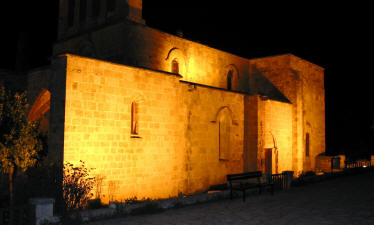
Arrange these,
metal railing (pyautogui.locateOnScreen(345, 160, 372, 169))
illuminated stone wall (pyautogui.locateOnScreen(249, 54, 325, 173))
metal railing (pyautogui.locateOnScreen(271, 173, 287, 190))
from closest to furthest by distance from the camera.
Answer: metal railing (pyautogui.locateOnScreen(271, 173, 287, 190)), illuminated stone wall (pyautogui.locateOnScreen(249, 54, 325, 173)), metal railing (pyautogui.locateOnScreen(345, 160, 372, 169))

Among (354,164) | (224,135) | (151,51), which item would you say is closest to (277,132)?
(224,135)

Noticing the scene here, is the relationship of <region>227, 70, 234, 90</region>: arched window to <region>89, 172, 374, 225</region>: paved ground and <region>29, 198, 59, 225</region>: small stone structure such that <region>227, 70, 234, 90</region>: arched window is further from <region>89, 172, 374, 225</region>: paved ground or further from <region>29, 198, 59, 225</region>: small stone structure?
<region>29, 198, 59, 225</region>: small stone structure

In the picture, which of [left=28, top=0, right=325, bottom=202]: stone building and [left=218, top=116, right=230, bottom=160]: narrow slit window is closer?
[left=28, top=0, right=325, bottom=202]: stone building

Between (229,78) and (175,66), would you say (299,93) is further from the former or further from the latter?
(175,66)

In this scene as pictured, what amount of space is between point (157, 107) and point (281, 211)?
574cm

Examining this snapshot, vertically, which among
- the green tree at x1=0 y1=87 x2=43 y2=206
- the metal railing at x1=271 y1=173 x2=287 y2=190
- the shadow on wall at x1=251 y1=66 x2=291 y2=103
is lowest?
the metal railing at x1=271 y1=173 x2=287 y2=190

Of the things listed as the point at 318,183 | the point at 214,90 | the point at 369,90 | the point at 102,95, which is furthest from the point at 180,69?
the point at 369,90

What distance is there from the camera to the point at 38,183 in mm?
9398

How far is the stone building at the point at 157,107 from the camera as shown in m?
10.7

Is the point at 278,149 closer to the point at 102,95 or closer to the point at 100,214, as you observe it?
the point at 102,95

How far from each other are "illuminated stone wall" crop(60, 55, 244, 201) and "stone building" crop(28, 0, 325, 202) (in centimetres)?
3

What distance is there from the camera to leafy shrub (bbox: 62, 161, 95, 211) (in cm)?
945

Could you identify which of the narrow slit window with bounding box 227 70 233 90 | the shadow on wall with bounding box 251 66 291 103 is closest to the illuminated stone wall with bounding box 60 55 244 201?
the narrow slit window with bounding box 227 70 233 90

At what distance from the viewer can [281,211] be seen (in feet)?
32.0
